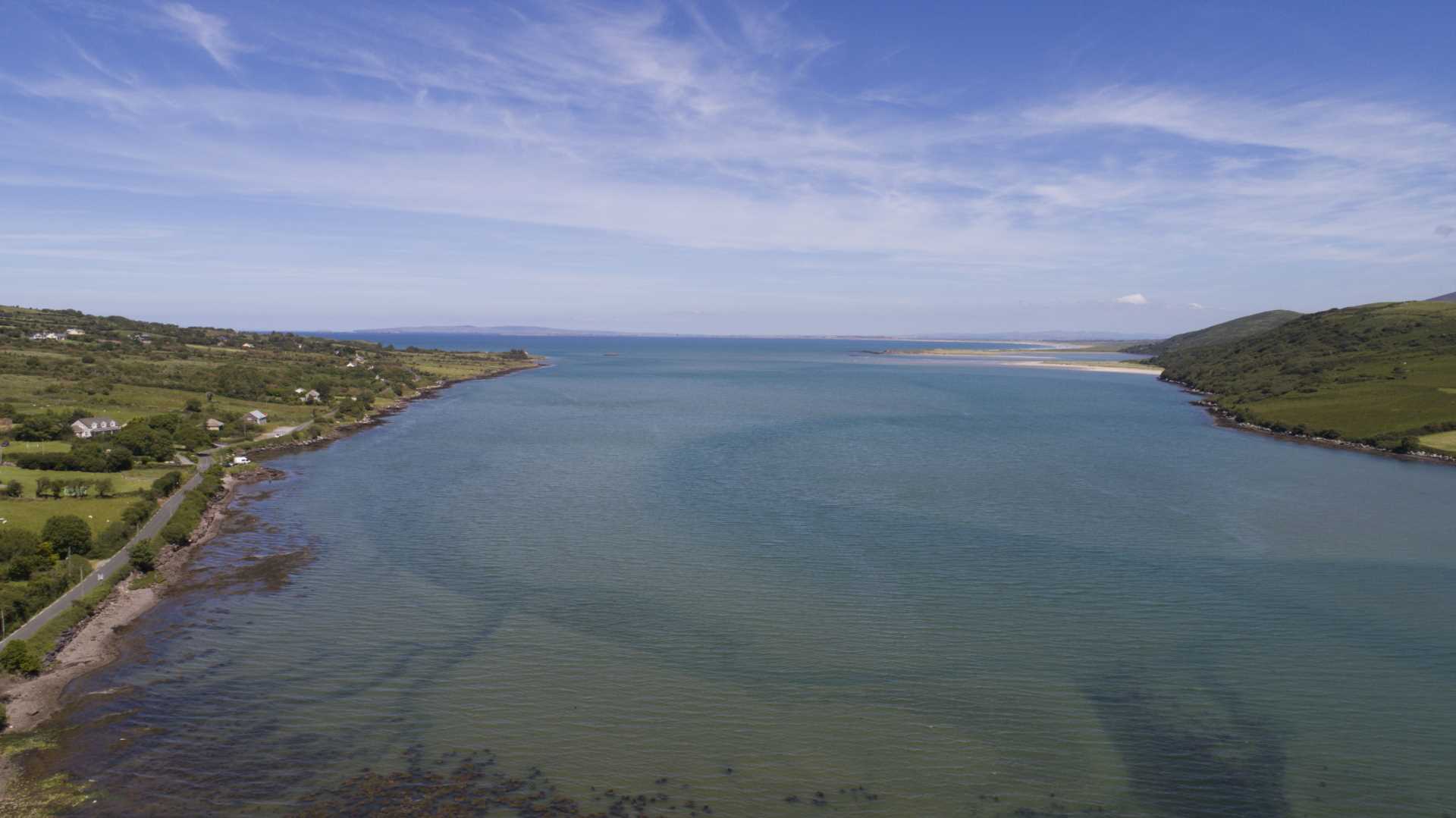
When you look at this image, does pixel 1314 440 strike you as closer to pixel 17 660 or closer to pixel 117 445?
pixel 17 660

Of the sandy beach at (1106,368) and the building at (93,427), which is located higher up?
the sandy beach at (1106,368)

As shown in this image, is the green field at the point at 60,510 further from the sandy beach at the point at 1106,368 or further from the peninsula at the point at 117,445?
the sandy beach at the point at 1106,368

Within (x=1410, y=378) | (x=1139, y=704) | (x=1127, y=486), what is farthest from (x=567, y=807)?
(x=1410, y=378)

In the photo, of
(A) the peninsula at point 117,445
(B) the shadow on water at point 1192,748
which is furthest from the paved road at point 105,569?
(B) the shadow on water at point 1192,748

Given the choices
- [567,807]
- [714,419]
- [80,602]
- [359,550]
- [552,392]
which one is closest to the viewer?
[567,807]

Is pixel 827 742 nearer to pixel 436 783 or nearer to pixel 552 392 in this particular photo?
pixel 436 783

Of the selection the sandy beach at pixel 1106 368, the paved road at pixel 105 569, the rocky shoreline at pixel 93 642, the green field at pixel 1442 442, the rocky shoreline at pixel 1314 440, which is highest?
the sandy beach at pixel 1106 368
